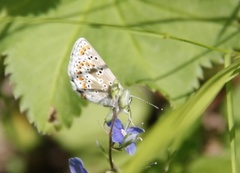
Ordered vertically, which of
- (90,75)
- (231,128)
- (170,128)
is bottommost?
(231,128)

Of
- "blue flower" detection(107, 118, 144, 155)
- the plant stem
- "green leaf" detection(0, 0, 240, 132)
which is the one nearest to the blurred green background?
"green leaf" detection(0, 0, 240, 132)

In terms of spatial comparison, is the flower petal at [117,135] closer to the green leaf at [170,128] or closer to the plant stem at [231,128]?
the green leaf at [170,128]

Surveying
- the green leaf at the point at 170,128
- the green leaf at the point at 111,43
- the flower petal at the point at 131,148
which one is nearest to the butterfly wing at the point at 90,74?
the flower petal at the point at 131,148

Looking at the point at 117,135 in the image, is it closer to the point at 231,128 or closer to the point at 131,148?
the point at 131,148

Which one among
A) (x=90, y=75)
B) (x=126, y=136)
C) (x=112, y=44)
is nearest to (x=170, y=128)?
(x=126, y=136)

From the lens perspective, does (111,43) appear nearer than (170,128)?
No

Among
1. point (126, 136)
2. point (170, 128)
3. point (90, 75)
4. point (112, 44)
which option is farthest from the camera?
point (112, 44)

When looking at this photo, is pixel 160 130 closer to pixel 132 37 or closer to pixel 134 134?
pixel 134 134

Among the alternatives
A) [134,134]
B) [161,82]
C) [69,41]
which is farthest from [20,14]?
[134,134]

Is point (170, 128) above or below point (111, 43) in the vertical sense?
below
